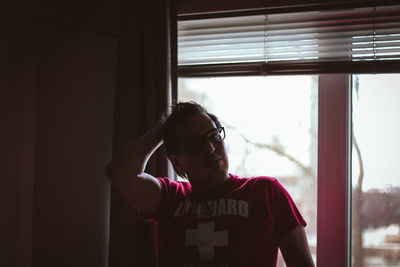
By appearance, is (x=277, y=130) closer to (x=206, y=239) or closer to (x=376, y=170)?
(x=376, y=170)

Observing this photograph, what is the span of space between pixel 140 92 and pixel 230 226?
823 mm

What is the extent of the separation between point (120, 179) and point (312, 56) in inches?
41.5

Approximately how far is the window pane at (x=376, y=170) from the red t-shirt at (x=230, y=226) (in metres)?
0.64

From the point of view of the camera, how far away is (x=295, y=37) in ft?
6.09

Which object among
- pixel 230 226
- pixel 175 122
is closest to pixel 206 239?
pixel 230 226

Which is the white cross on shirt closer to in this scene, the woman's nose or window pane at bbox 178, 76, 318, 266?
the woman's nose

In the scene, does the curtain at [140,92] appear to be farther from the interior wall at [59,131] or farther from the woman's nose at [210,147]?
the woman's nose at [210,147]

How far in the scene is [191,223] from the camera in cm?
143

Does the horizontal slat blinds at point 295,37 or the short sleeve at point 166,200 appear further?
the horizontal slat blinds at point 295,37

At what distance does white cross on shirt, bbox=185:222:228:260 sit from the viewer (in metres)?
1.38

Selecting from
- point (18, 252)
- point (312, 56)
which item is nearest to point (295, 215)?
point (312, 56)

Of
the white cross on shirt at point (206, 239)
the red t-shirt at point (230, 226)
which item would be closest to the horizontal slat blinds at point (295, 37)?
the red t-shirt at point (230, 226)

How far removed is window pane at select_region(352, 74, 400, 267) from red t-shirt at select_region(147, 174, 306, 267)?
639 mm

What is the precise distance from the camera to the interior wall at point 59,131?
1.85 metres
